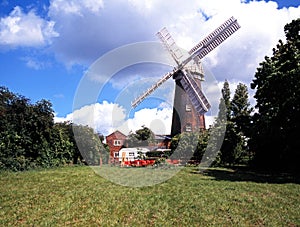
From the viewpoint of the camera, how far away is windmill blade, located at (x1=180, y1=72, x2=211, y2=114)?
35562 millimetres

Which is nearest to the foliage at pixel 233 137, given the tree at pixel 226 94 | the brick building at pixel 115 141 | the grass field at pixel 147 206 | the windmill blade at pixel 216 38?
the tree at pixel 226 94

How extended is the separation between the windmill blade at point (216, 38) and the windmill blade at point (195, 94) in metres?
3.24

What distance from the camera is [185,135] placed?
114 ft

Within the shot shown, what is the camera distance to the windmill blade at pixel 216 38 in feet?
114

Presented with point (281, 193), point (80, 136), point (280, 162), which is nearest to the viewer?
point (281, 193)

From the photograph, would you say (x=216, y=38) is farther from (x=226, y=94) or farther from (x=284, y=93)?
(x=226, y=94)

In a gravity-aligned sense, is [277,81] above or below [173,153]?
above

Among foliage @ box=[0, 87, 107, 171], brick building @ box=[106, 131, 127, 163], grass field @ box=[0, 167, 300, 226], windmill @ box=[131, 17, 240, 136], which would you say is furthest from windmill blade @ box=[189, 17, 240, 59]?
brick building @ box=[106, 131, 127, 163]

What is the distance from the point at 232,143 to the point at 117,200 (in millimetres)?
29758

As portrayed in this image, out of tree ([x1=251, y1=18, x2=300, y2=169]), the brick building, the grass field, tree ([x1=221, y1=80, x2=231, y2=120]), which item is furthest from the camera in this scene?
the brick building

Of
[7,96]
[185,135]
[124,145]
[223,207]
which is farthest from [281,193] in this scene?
[124,145]

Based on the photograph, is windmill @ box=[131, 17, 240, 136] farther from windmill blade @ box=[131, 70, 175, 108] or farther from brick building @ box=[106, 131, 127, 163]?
brick building @ box=[106, 131, 127, 163]

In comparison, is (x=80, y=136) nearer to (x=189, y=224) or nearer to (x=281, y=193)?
(x=281, y=193)

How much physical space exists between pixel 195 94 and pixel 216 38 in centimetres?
701
